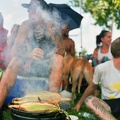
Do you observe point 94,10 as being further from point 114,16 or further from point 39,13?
point 39,13

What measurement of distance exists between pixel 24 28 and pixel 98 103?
1.10 m

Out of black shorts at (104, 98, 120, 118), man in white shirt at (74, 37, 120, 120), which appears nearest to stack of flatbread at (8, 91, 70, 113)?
man in white shirt at (74, 37, 120, 120)

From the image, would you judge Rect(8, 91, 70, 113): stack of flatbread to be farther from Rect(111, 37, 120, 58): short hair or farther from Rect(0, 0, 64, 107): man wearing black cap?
Rect(111, 37, 120, 58): short hair

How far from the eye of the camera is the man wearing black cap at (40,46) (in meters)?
3.37

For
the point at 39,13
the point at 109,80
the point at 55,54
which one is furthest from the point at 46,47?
the point at 109,80

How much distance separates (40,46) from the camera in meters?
3.64

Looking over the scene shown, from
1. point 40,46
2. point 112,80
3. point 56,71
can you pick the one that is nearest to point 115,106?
point 112,80

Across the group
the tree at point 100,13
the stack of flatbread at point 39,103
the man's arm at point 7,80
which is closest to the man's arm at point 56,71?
the man's arm at point 7,80

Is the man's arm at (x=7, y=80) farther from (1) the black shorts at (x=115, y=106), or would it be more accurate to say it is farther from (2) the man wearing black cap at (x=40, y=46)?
(1) the black shorts at (x=115, y=106)

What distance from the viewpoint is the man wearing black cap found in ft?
11.1

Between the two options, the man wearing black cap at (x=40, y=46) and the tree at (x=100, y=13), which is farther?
the tree at (x=100, y=13)

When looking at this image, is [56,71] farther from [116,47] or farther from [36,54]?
[116,47]

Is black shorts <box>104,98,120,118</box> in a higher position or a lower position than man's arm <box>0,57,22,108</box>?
lower

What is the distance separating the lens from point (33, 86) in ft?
11.3
